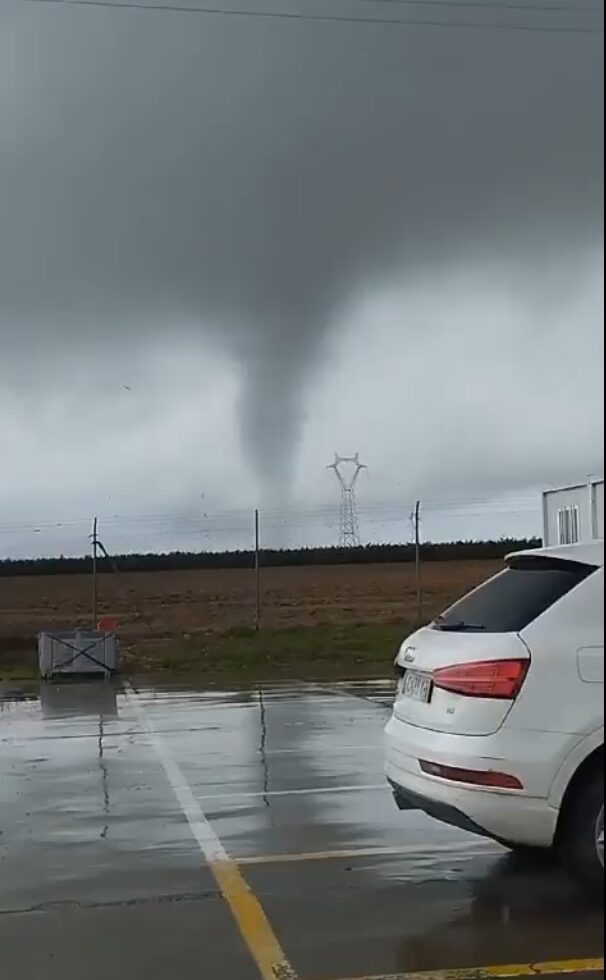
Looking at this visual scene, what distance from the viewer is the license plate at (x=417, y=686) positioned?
6227mm

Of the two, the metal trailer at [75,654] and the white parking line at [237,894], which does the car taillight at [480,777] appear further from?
the metal trailer at [75,654]

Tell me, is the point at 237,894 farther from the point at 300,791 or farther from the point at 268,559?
the point at 268,559

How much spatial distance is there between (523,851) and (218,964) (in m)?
2.34

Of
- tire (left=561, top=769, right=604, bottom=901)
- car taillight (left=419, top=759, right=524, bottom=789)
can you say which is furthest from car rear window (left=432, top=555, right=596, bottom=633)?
tire (left=561, top=769, right=604, bottom=901)

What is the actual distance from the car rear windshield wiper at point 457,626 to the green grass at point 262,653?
49.0 feet

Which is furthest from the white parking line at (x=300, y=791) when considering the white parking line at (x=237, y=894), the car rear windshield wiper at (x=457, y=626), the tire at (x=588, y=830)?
the tire at (x=588, y=830)

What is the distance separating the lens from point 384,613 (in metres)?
35.0

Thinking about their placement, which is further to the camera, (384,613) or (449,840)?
(384,613)

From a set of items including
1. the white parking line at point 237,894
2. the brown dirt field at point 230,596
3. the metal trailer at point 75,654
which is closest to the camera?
the white parking line at point 237,894

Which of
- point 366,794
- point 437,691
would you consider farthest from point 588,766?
point 366,794

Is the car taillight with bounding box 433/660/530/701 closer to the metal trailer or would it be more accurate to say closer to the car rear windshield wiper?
the car rear windshield wiper

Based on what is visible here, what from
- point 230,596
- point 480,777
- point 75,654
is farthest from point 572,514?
point 230,596

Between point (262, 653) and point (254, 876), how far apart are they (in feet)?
61.8

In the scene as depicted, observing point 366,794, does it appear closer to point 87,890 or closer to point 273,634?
point 87,890
